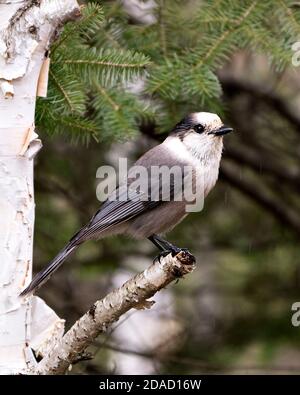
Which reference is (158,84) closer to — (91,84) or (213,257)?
(91,84)

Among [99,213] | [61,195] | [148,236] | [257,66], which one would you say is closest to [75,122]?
[99,213]

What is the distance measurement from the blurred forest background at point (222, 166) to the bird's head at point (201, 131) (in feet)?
0.32

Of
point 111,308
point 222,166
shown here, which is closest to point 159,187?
point 111,308

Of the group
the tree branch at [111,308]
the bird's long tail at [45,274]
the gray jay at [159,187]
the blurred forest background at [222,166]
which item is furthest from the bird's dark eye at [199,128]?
the tree branch at [111,308]

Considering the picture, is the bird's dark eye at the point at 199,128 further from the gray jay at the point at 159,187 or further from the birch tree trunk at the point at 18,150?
the birch tree trunk at the point at 18,150

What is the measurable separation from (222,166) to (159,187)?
1466mm

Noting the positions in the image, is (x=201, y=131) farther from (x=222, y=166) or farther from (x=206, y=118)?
(x=222, y=166)

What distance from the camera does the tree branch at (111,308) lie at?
106 inches

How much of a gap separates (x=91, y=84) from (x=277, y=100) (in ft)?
6.71

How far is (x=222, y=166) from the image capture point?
16.4 ft

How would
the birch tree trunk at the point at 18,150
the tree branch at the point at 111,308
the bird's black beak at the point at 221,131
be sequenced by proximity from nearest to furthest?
the tree branch at the point at 111,308 < the birch tree trunk at the point at 18,150 < the bird's black beak at the point at 221,131

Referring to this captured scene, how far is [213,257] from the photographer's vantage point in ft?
19.5

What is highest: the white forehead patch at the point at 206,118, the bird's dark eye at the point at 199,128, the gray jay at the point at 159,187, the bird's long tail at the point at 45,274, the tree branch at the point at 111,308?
the white forehead patch at the point at 206,118

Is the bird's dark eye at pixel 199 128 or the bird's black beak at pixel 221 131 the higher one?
the bird's dark eye at pixel 199 128
